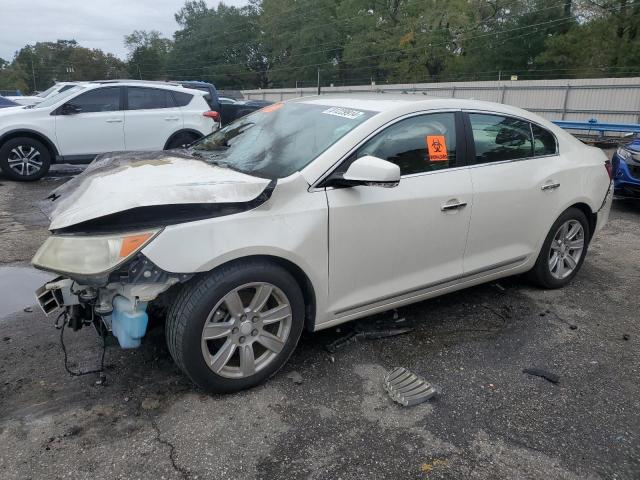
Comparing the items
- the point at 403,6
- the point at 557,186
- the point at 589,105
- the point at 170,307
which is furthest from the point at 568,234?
the point at 403,6

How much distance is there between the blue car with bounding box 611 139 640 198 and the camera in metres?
7.73

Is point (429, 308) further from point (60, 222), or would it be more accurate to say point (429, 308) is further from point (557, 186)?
point (60, 222)

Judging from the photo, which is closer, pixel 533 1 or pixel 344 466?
pixel 344 466

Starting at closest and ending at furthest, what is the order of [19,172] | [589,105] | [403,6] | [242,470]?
1. [242,470]
2. [19,172]
3. [589,105]
4. [403,6]

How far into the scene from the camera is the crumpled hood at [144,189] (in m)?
2.68

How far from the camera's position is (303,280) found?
122 inches

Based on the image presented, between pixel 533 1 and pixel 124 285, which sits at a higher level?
pixel 533 1

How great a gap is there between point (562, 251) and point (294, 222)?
2773 millimetres

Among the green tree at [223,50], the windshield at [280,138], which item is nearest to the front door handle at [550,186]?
the windshield at [280,138]

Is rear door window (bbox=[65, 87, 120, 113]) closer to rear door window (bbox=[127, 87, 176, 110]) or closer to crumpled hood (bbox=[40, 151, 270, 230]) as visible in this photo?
rear door window (bbox=[127, 87, 176, 110])

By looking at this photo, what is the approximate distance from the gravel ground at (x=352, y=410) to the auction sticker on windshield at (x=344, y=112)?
1484 millimetres

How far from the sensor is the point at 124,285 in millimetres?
2670

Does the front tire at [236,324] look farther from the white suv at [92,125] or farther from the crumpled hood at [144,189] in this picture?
the white suv at [92,125]

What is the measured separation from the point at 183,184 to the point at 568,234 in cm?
336
